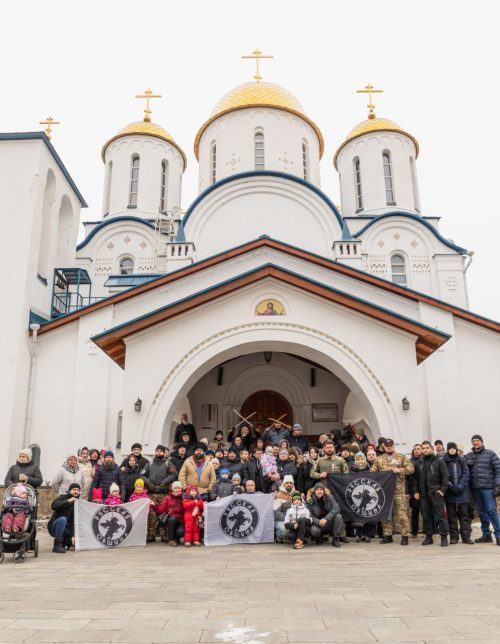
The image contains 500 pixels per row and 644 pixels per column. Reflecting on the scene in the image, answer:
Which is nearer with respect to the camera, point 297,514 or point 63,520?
point 63,520

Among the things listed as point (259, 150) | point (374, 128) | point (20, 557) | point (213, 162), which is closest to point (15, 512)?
point (20, 557)

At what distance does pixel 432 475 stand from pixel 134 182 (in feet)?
68.7

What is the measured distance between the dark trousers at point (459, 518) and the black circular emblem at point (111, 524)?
4942mm

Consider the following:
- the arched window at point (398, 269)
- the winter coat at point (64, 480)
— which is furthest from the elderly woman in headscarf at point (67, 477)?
the arched window at point (398, 269)

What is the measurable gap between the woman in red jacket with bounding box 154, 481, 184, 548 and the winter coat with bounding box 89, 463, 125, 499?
704mm

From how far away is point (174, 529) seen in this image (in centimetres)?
838

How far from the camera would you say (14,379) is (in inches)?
529

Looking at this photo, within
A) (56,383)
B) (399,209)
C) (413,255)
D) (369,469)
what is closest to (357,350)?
(369,469)

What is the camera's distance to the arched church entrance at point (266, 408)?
15.7m

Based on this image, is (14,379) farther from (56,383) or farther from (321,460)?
(321,460)

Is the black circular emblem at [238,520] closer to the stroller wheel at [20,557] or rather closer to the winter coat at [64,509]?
the winter coat at [64,509]

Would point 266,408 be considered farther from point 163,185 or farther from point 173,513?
point 163,185

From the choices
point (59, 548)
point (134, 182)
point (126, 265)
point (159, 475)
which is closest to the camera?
point (59, 548)

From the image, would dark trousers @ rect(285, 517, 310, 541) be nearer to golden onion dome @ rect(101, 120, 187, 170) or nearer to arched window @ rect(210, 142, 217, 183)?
arched window @ rect(210, 142, 217, 183)
